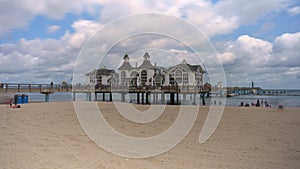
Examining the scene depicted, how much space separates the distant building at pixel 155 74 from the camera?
36.6 meters

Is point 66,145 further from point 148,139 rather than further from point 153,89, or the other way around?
point 153,89

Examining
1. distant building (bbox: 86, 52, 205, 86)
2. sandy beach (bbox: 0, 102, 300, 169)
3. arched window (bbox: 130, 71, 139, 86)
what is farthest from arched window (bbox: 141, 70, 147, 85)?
sandy beach (bbox: 0, 102, 300, 169)

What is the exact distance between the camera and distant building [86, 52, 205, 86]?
3662 centimetres

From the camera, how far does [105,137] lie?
935 centimetres

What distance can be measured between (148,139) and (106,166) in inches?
142

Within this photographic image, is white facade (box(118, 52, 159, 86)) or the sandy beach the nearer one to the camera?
the sandy beach

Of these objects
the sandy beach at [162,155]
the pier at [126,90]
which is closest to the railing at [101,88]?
the pier at [126,90]

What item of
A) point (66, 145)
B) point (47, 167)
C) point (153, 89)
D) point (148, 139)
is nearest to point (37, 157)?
point (47, 167)

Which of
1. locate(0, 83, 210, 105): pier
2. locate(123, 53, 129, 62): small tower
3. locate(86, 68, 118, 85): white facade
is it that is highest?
locate(123, 53, 129, 62): small tower

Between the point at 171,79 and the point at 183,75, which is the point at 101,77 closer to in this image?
the point at 171,79

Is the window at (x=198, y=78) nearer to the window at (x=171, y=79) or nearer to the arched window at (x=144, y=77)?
the window at (x=171, y=79)

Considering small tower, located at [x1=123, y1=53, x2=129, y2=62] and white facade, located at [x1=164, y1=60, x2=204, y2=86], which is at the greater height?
small tower, located at [x1=123, y1=53, x2=129, y2=62]

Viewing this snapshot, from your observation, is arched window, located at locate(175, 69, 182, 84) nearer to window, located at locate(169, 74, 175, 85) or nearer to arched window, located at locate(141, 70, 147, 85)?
window, located at locate(169, 74, 175, 85)

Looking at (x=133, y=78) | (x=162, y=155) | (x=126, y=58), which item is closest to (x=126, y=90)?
(x=133, y=78)
